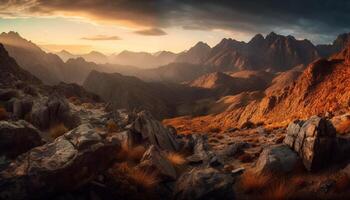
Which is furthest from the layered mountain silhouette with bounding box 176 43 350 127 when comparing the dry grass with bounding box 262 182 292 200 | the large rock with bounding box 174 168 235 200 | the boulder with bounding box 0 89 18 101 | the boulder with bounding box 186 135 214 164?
the large rock with bounding box 174 168 235 200

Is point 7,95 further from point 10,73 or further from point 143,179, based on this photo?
point 10,73

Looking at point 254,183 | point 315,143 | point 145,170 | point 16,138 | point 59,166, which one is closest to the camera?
point 59,166

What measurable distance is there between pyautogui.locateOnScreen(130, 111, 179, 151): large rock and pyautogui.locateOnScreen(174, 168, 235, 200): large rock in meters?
7.05

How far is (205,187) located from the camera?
12.9m

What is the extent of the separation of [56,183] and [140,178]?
3.05 meters

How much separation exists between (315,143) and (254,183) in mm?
3596

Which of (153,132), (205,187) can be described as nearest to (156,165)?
(205,187)

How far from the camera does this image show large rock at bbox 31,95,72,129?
24663 mm

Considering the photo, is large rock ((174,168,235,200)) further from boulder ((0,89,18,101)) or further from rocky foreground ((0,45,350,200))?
boulder ((0,89,18,101))

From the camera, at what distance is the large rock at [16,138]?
40.8 feet

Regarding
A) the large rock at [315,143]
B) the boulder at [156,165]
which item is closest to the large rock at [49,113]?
the boulder at [156,165]

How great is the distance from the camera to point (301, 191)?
43.9 feet

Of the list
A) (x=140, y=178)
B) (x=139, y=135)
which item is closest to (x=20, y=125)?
(x=140, y=178)

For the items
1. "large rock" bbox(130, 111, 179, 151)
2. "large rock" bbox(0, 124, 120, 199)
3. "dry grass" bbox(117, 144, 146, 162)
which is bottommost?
"large rock" bbox(130, 111, 179, 151)
